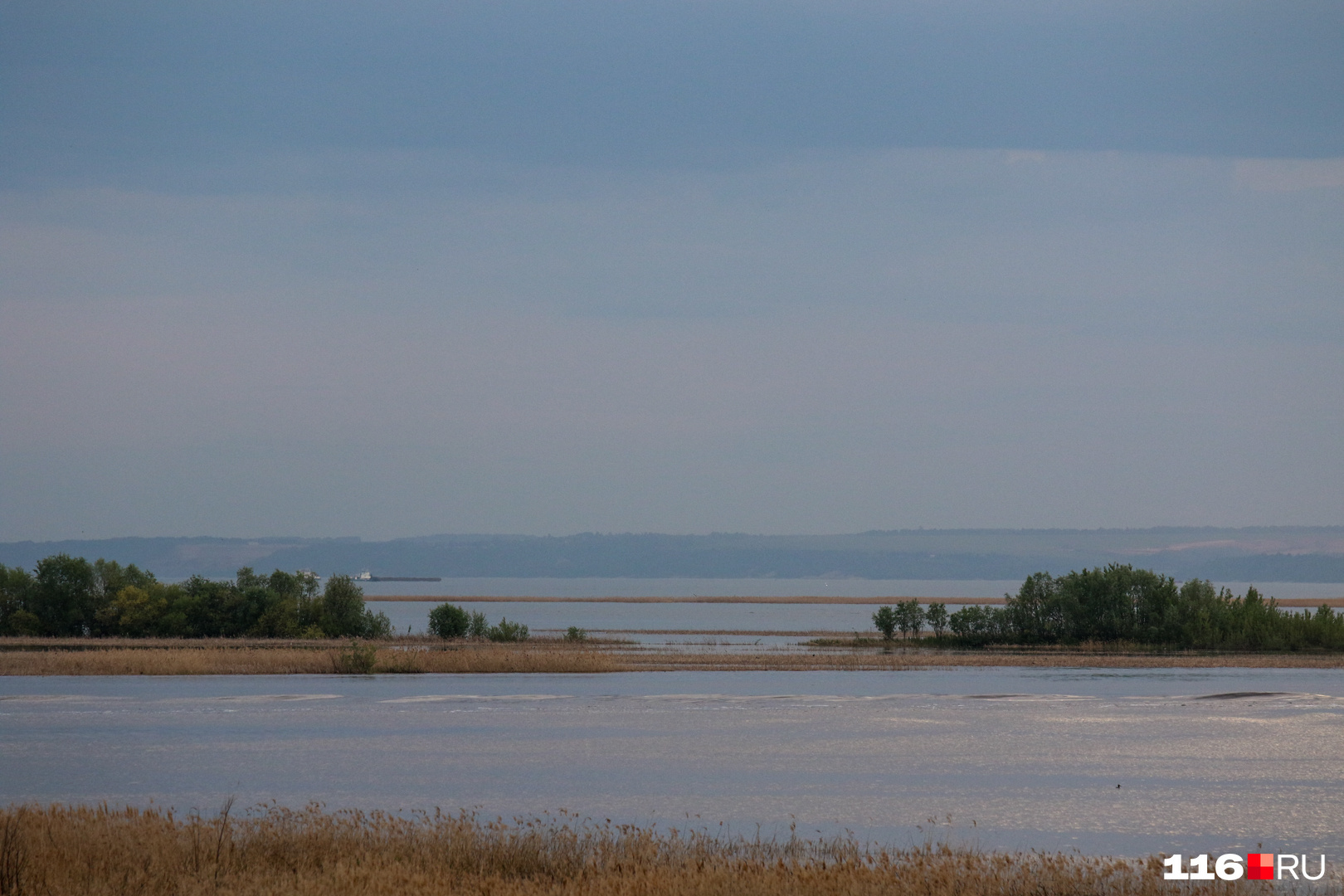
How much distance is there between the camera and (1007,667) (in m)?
58.5

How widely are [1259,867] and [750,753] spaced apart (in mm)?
14581

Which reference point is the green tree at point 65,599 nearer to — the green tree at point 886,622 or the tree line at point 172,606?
the tree line at point 172,606

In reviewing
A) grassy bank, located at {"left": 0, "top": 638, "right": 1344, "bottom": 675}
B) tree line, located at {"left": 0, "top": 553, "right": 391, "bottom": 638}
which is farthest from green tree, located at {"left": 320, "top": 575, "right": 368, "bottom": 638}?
grassy bank, located at {"left": 0, "top": 638, "right": 1344, "bottom": 675}

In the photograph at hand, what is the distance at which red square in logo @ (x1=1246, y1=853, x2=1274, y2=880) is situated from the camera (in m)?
16.1

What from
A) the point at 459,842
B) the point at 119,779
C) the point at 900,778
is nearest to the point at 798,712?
the point at 900,778

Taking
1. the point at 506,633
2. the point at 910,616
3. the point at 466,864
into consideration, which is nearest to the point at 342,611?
the point at 506,633

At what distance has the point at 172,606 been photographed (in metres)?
74.9

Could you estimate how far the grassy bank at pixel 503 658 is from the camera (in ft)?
172

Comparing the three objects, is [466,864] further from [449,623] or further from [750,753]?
[449,623]

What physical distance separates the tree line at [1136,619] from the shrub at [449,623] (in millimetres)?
25242

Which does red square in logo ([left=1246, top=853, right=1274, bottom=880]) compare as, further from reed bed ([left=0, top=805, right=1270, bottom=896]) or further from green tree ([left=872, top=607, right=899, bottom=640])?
green tree ([left=872, top=607, right=899, bottom=640])

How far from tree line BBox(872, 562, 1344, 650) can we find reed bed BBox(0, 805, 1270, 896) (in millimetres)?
55149

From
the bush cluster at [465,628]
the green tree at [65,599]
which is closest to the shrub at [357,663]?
the bush cluster at [465,628]

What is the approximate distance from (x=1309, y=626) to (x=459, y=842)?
63.4 m
